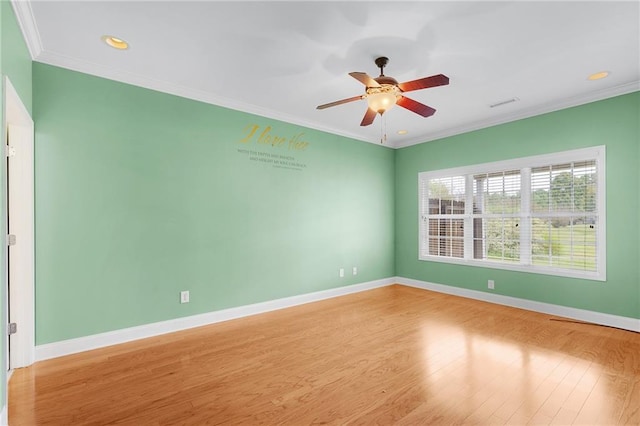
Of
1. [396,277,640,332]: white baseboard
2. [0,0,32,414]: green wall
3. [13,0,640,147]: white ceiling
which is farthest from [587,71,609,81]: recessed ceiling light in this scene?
[0,0,32,414]: green wall

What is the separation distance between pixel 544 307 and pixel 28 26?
6202 millimetres

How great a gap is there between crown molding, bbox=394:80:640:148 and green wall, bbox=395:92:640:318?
60 millimetres

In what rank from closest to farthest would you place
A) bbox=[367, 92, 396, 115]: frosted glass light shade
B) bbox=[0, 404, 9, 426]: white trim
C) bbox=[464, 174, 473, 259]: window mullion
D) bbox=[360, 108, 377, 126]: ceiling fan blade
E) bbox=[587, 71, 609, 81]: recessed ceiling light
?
bbox=[0, 404, 9, 426]: white trim, bbox=[367, 92, 396, 115]: frosted glass light shade, bbox=[360, 108, 377, 126]: ceiling fan blade, bbox=[587, 71, 609, 81]: recessed ceiling light, bbox=[464, 174, 473, 259]: window mullion

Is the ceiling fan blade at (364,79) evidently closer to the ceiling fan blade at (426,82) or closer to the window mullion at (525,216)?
the ceiling fan blade at (426,82)

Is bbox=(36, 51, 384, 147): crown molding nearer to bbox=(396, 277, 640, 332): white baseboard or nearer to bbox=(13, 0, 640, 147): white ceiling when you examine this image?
bbox=(13, 0, 640, 147): white ceiling

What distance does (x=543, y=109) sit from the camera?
13.6 feet

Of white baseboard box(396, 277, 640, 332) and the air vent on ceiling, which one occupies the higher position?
the air vent on ceiling

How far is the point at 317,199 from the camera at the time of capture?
4875 mm

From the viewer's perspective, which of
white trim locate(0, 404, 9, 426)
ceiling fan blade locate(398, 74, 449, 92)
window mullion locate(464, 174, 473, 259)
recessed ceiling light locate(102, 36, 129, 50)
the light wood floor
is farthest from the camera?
window mullion locate(464, 174, 473, 259)

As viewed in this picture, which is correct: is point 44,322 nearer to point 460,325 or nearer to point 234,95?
point 234,95

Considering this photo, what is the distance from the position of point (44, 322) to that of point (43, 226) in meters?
0.87

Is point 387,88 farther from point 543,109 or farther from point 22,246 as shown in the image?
point 22,246

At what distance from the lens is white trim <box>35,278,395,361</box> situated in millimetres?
2826

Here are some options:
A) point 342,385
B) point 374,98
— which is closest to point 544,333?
point 342,385
